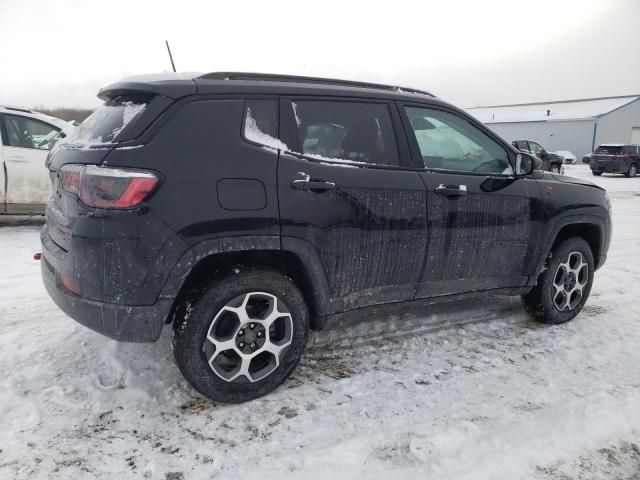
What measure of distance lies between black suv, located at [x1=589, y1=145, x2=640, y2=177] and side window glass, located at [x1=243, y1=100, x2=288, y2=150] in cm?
2341

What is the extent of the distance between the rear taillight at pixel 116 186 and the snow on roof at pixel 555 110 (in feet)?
129

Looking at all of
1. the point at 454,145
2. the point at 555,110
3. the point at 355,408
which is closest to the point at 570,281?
the point at 454,145

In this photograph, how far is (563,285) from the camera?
13.3 ft

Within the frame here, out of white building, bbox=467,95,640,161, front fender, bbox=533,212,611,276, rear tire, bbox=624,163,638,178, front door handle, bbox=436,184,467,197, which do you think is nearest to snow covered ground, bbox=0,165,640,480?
front fender, bbox=533,212,611,276

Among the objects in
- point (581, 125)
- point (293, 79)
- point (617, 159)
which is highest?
point (581, 125)

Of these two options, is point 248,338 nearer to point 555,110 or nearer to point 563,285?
point 563,285

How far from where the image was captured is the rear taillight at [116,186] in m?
2.35

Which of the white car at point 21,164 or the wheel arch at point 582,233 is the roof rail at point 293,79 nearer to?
the wheel arch at point 582,233

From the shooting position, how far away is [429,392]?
9.48 feet

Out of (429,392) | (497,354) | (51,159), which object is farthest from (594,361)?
(51,159)

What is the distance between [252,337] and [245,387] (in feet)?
0.93

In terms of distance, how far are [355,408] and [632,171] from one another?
2449 cm

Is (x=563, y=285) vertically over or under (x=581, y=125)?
under

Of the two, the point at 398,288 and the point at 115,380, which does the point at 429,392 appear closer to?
the point at 398,288
